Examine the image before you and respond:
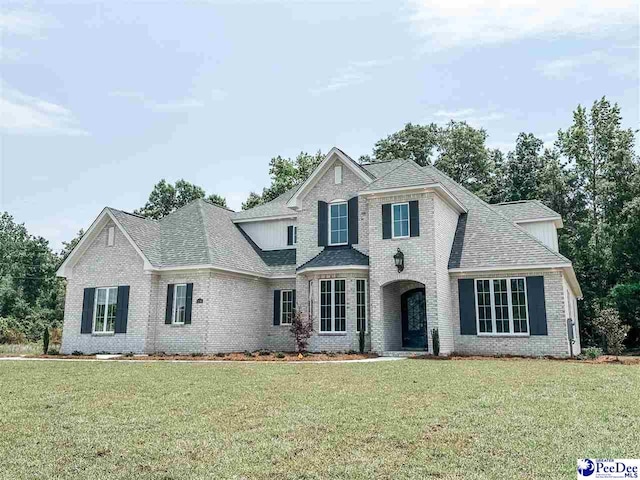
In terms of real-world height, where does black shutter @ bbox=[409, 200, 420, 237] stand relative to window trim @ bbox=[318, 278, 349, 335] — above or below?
above

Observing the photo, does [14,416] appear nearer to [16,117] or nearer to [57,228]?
Answer: [16,117]

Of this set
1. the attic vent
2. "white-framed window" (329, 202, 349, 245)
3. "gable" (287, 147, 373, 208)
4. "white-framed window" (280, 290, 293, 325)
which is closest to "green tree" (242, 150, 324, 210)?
"white-framed window" (280, 290, 293, 325)

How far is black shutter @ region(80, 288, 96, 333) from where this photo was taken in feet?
70.1

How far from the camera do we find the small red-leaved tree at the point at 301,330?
19.4 m

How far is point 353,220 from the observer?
2098cm

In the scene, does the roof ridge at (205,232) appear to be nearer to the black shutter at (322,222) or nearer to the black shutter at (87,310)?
the black shutter at (322,222)

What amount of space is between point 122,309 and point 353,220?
10137 mm

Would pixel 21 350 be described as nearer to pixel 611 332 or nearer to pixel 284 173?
pixel 284 173

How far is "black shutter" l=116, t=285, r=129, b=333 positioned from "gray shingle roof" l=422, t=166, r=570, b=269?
42.8ft

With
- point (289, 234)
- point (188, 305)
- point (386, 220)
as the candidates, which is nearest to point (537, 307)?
point (386, 220)

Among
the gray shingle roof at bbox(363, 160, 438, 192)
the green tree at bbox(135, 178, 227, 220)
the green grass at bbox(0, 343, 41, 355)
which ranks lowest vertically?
the green grass at bbox(0, 343, 41, 355)

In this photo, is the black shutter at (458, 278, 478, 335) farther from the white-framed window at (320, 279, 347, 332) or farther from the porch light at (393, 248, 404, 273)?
the white-framed window at (320, 279, 347, 332)

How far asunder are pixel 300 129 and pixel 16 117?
981cm

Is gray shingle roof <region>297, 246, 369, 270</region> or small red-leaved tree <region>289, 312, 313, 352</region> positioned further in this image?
gray shingle roof <region>297, 246, 369, 270</region>
